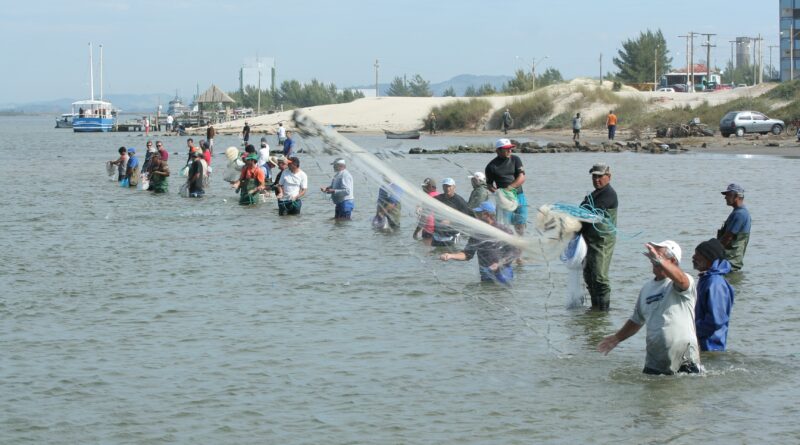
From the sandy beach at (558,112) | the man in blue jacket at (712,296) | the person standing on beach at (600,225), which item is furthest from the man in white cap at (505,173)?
the man in blue jacket at (712,296)

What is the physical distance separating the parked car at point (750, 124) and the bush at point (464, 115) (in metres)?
33.4

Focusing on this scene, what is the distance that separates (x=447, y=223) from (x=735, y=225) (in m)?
3.62

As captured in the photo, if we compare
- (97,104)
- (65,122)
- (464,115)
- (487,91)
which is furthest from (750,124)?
(65,122)

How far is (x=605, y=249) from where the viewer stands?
11.1 m

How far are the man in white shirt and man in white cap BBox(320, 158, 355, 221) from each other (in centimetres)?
106

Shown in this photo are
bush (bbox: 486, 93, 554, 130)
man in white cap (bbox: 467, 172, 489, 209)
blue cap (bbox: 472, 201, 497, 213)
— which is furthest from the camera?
bush (bbox: 486, 93, 554, 130)

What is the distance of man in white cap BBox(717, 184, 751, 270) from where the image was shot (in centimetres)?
1250

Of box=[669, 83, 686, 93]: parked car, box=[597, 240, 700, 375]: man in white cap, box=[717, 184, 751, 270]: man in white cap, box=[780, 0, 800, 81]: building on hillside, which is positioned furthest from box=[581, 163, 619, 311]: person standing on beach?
box=[669, 83, 686, 93]: parked car

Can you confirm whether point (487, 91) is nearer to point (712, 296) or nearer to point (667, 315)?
point (712, 296)

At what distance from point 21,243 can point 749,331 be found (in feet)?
43.7

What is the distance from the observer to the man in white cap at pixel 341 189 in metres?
19.5

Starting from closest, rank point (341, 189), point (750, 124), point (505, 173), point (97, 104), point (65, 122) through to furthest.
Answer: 1. point (505, 173)
2. point (341, 189)
3. point (750, 124)
4. point (97, 104)
5. point (65, 122)

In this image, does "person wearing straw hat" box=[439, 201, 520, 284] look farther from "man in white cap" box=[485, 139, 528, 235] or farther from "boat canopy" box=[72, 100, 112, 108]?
"boat canopy" box=[72, 100, 112, 108]

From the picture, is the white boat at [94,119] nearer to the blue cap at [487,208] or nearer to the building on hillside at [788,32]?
the building on hillside at [788,32]
